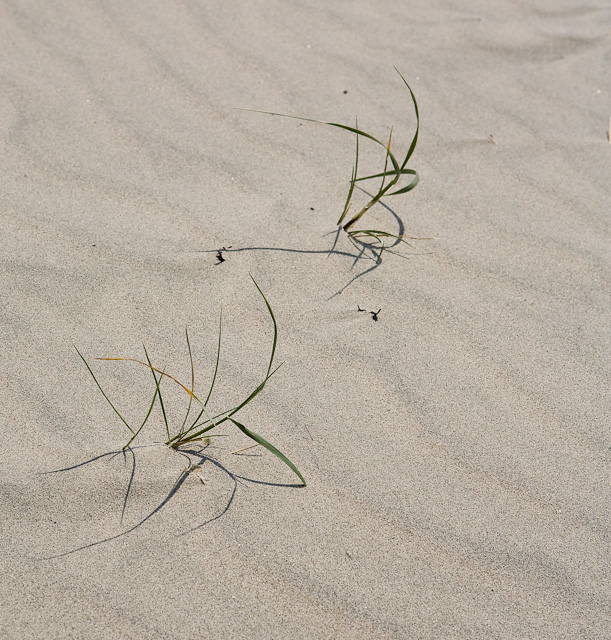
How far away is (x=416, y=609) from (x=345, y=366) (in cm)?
48

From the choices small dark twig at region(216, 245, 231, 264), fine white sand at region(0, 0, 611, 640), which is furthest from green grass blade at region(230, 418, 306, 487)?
small dark twig at region(216, 245, 231, 264)

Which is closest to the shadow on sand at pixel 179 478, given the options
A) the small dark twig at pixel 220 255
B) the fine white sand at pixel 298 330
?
the fine white sand at pixel 298 330

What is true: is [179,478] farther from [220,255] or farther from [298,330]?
[220,255]

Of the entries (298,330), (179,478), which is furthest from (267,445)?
(298,330)

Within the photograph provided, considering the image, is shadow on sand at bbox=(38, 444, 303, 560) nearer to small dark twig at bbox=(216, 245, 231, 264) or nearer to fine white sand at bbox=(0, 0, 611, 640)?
fine white sand at bbox=(0, 0, 611, 640)

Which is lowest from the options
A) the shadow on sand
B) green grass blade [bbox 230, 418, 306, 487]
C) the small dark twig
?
the shadow on sand

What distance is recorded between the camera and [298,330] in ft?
4.73

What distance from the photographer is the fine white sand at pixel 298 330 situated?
110 cm

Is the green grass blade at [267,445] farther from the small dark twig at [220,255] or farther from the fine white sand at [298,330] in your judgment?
the small dark twig at [220,255]

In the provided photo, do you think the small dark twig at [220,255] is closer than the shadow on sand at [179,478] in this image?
No

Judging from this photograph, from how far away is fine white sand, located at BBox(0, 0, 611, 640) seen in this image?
110 centimetres

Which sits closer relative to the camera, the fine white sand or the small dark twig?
the fine white sand

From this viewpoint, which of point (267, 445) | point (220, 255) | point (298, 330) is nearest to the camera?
point (267, 445)

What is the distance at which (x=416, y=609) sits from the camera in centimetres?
108
